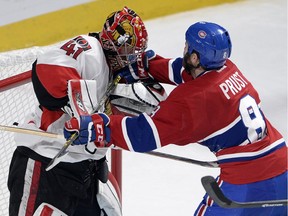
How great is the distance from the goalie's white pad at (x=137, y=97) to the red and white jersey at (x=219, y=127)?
0.30 m

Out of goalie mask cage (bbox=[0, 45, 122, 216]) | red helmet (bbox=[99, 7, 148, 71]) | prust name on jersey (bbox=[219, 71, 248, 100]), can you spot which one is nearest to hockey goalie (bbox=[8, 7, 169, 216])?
red helmet (bbox=[99, 7, 148, 71])

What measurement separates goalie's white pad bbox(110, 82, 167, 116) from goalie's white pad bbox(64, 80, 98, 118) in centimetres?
17

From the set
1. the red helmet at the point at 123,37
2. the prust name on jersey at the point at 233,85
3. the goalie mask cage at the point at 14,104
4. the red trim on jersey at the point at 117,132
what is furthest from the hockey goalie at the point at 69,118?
the goalie mask cage at the point at 14,104

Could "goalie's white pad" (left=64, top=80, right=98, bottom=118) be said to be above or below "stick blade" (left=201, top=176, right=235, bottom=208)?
above

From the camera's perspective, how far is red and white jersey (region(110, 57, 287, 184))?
2486mm

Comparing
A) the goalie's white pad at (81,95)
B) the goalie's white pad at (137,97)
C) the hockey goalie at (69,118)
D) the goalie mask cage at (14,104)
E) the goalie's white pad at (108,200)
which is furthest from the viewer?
the goalie mask cage at (14,104)

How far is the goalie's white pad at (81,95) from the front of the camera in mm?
2605

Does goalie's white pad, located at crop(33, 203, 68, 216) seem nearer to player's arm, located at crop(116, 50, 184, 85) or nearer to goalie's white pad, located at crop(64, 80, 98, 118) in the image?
goalie's white pad, located at crop(64, 80, 98, 118)

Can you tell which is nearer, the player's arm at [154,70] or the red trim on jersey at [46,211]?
the red trim on jersey at [46,211]

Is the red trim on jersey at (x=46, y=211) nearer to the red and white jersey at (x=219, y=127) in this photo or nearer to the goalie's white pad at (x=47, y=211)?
the goalie's white pad at (x=47, y=211)

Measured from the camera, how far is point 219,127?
2520 millimetres

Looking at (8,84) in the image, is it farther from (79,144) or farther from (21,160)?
(79,144)

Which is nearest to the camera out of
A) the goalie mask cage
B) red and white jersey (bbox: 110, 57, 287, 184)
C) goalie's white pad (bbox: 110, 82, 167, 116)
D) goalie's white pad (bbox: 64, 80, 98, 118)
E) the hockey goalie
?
red and white jersey (bbox: 110, 57, 287, 184)

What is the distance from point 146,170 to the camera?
3834 mm
